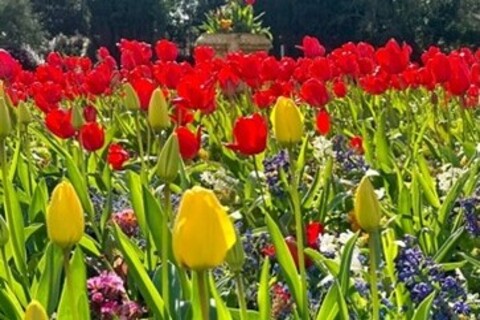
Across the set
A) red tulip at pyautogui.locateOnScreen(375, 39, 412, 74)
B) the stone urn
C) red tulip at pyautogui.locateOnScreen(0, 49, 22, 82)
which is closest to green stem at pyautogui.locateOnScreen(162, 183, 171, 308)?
red tulip at pyautogui.locateOnScreen(375, 39, 412, 74)

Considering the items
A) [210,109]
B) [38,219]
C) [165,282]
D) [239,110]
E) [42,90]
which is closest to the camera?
[165,282]

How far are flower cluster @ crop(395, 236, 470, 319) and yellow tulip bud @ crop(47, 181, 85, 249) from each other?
62 cm

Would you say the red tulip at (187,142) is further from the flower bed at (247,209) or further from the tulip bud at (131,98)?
the tulip bud at (131,98)

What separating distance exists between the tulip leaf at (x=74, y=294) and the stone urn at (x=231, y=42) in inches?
318

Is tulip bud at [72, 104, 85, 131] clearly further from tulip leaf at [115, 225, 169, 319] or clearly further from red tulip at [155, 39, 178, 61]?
red tulip at [155, 39, 178, 61]

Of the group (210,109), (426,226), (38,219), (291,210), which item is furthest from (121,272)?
(210,109)

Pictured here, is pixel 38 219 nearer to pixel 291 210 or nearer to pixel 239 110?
pixel 291 210

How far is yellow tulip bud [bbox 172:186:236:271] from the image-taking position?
2.91 ft

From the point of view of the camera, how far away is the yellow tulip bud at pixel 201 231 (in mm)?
888

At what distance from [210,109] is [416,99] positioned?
175 cm

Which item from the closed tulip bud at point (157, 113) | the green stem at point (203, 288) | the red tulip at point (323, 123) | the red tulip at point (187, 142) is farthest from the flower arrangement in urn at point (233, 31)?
the green stem at point (203, 288)

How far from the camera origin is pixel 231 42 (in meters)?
9.72

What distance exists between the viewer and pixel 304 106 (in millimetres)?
4281

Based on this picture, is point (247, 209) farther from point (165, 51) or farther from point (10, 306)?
point (165, 51)
